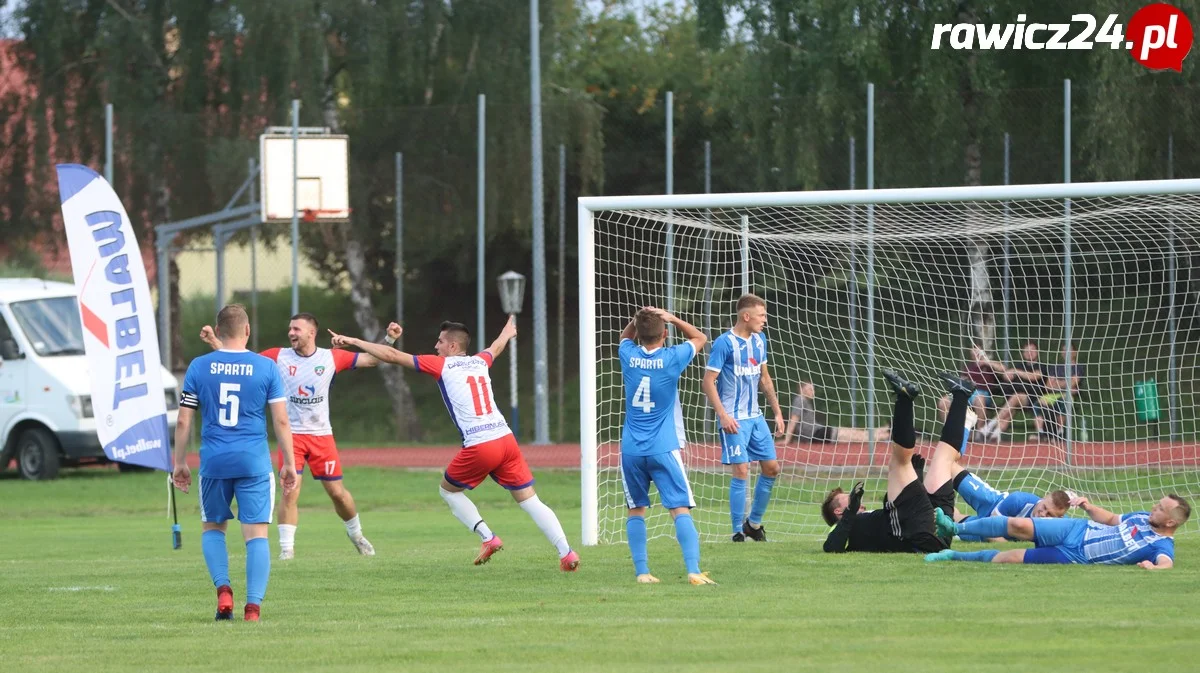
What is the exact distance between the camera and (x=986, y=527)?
11.2 m

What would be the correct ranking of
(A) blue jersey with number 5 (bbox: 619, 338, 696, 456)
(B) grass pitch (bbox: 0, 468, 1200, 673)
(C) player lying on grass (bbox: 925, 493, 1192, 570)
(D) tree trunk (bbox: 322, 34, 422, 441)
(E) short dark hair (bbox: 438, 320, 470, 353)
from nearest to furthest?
(B) grass pitch (bbox: 0, 468, 1200, 673)
(A) blue jersey with number 5 (bbox: 619, 338, 696, 456)
(C) player lying on grass (bbox: 925, 493, 1192, 570)
(E) short dark hair (bbox: 438, 320, 470, 353)
(D) tree trunk (bbox: 322, 34, 422, 441)

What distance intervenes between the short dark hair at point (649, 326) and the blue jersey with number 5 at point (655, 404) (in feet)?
0.33

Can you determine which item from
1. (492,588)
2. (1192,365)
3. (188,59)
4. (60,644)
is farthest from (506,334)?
(188,59)

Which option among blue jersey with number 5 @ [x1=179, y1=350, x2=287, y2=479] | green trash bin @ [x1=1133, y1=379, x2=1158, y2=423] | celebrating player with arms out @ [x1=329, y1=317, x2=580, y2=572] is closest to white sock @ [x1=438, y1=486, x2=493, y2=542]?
celebrating player with arms out @ [x1=329, y1=317, x2=580, y2=572]

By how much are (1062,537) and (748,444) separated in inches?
116

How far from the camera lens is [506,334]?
11039mm

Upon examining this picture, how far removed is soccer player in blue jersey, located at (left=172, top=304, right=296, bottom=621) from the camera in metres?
8.40

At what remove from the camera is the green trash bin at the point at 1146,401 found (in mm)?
15750

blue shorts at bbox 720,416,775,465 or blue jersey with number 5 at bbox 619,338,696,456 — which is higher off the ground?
blue jersey with number 5 at bbox 619,338,696,456

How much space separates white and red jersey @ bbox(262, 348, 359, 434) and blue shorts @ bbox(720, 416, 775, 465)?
3093 millimetres

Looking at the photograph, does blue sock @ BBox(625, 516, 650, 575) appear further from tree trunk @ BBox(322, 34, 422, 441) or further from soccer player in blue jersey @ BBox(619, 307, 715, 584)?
tree trunk @ BBox(322, 34, 422, 441)

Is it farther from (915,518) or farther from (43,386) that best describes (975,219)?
(43,386)

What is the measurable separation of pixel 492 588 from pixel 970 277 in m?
10.6

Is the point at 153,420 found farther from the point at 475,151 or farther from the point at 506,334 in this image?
the point at 475,151
